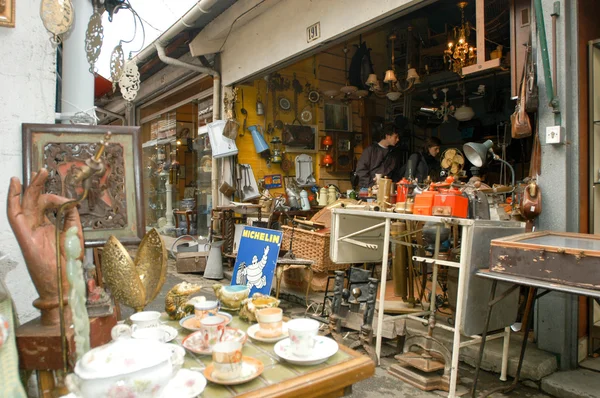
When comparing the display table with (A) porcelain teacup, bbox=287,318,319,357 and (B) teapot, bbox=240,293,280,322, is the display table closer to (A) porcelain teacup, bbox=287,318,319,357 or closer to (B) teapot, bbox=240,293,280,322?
(A) porcelain teacup, bbox=287,318,319,357

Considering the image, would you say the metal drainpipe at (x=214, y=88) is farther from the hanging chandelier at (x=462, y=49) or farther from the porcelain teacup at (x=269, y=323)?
the porcelain teacup at (x=269, y=323)

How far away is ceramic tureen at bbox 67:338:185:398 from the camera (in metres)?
1.08

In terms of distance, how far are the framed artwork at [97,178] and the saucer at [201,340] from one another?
28.8 inches

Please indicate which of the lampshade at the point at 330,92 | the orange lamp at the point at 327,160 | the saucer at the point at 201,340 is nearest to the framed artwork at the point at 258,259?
the saucer at the point at 201,340

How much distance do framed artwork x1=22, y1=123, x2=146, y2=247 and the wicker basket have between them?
324 centimetres

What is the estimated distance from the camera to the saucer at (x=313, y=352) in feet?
5.09

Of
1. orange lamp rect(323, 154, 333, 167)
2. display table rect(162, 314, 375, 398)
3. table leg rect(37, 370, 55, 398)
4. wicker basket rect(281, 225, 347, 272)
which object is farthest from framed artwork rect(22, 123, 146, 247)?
orange lamp rect(323, 154, 333, 167)

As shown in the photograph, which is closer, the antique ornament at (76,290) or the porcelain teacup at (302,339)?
the antique ornament at (76,290)

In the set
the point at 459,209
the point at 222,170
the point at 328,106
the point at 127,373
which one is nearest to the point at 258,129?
the point at 222,170

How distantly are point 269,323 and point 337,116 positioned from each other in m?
7.42

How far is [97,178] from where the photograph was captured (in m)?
1.95

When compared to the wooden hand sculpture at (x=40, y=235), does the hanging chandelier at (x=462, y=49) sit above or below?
above

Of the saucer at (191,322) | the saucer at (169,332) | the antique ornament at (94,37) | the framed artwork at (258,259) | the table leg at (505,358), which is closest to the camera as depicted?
the saucer at (169,332)

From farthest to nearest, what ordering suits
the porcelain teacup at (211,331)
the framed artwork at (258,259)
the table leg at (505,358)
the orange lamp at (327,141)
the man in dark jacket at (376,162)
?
the orange lamp at (327,141), the man in dark jacket at (376,162), the framed artwork at (258,259), the table leg at (505,358), the porcelain teacup at (211,331)
